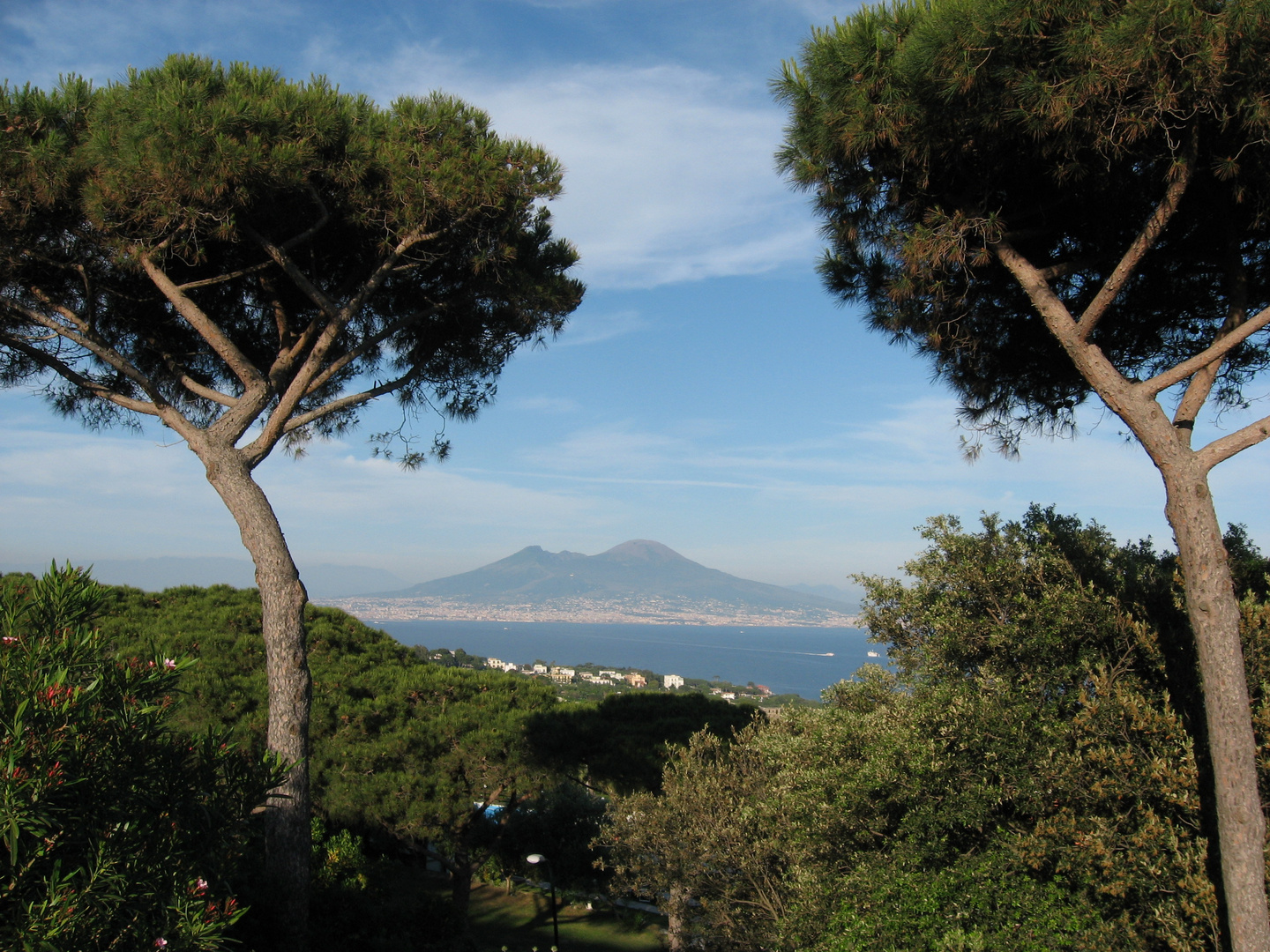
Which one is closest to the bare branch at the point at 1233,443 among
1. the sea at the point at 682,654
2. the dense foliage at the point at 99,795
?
the dense foliage at the point at 99,795

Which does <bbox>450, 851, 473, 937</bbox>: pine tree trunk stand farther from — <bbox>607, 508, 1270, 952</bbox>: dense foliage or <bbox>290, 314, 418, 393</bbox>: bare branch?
<bbox>290, 314, 418, 393</bbox>: bare branch

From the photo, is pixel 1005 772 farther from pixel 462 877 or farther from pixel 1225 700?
pixel 462 877

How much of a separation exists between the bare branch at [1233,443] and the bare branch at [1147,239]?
3.32ft

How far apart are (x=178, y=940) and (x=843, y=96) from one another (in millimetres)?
6012

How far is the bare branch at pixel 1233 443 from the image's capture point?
4.74m

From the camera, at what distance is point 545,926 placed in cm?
1465

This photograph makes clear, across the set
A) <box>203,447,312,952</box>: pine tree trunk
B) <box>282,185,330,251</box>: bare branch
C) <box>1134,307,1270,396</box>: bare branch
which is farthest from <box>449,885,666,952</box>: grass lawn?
<box>1134,307,1270,396</box>: bare branch

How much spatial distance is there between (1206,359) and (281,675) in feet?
21.5

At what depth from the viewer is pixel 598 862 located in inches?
372

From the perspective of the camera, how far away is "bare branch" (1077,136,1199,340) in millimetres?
5027

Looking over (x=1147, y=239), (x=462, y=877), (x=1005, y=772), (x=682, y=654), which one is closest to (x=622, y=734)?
(x=462, y=877)

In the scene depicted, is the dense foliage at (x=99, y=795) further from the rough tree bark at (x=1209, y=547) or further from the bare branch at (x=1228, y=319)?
the bare branch at (x=1228, y=319)

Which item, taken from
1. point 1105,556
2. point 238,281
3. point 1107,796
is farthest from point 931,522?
point 238,281

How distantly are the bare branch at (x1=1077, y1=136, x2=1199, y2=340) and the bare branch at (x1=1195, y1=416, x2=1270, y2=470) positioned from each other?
3.32 ft
